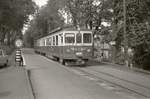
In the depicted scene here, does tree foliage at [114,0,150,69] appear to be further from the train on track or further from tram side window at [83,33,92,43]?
the train on track

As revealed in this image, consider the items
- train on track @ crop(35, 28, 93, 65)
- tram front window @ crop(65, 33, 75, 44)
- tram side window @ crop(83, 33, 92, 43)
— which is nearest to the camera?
train on track @ crop(35, 28, 93, 65)

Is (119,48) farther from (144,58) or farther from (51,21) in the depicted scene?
(51,21)

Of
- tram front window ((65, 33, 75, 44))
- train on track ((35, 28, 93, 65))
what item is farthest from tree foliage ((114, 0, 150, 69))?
tram front window ((65, 33, 75, 44))

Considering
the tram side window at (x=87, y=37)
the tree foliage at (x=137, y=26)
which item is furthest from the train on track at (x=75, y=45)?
the tree foliage at (x=137, y=26)

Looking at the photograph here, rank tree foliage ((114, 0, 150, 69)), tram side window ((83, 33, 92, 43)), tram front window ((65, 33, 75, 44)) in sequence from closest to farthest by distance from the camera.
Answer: tree foliage ((114, 0, 150, 69)), tram front window ((65, 33, 75, 44)), tram side window ((83, 33, 92, 43))

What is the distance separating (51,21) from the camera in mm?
77938

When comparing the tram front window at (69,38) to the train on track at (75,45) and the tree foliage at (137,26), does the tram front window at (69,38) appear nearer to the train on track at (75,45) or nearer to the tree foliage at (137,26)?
the train on track at (75,45)

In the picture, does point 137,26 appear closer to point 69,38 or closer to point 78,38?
point 78,38

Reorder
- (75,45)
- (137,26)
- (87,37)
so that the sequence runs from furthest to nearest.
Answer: (87,37), (75,45), (137,26)

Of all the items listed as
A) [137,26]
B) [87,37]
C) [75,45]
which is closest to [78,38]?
[75,45]

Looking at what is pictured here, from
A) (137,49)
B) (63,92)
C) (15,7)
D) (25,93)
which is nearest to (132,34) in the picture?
(137,49)

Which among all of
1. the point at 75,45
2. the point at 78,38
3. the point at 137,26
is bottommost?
the point at 75,45

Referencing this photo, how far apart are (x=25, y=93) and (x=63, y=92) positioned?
1.59 meters

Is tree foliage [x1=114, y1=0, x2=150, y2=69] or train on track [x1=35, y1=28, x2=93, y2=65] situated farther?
train on track [x1=35, y1=28, x2=93, y2=65]
